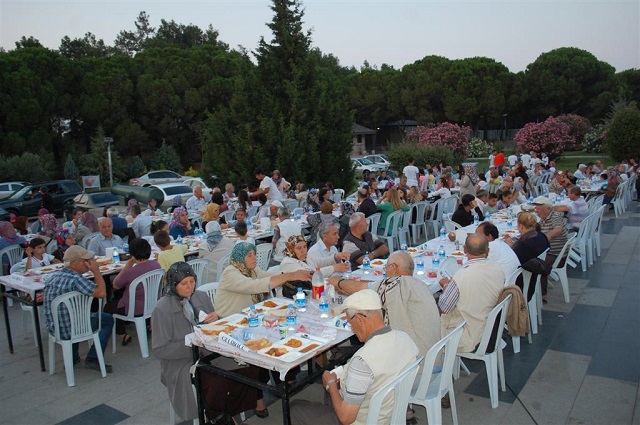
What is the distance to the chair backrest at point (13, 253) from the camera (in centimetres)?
817

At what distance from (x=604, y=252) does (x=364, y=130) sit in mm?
36640

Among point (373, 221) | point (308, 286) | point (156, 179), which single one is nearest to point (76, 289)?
point (308, 286)

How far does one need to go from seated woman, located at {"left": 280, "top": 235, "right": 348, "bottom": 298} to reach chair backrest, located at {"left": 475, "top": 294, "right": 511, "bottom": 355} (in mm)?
1672

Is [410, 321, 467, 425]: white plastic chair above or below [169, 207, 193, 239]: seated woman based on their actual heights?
below

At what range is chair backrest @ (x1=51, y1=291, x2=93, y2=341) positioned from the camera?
493cm

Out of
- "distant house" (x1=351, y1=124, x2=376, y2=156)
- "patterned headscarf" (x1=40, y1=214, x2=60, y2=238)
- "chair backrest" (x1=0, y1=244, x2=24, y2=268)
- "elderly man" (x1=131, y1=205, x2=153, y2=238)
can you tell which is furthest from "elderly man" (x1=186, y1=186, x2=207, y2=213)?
"distant house" (x1=351, y1=124, x2=376, y2=156)

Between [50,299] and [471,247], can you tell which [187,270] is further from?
[471,247]

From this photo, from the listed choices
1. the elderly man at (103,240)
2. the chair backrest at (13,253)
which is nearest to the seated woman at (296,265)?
the elderly man at (103,240)

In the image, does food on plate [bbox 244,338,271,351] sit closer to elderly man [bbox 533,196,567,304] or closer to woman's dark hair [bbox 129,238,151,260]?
A: woman's dark hair [bbox 129,238,151,260]

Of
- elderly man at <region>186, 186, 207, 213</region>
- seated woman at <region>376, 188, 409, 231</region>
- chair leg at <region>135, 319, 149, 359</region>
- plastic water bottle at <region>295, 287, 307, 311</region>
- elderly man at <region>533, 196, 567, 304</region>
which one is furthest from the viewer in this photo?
elderly man at <region>186, 186, 207, 213</region>

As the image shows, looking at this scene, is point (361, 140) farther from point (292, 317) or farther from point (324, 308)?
point (292, 317)

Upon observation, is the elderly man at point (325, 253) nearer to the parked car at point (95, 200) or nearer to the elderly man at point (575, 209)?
the elderly man at point (575, 209)

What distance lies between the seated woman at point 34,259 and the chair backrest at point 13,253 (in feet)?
5.04

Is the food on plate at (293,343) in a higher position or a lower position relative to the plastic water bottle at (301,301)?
lower
